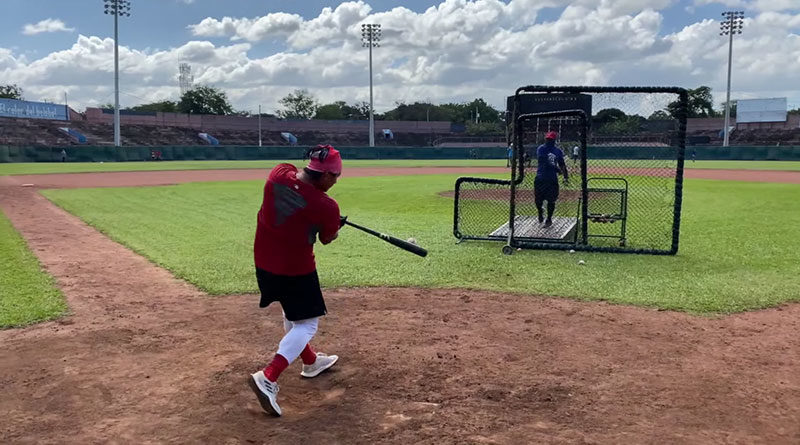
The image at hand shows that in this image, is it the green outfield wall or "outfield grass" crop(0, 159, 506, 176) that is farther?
the green outfield wall

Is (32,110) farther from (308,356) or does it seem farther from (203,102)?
(308,356)

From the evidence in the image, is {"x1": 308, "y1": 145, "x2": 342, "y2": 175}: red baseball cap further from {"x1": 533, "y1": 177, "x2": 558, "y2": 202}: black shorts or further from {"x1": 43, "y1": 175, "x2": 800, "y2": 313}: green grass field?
{"x1": 533, "y1": 177, "x2": 558, "y2": 202}: black shorts

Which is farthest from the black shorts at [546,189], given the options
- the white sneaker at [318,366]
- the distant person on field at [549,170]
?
the white sneaker at [318,366]

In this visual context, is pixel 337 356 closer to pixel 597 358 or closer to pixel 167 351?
pixel 167 351

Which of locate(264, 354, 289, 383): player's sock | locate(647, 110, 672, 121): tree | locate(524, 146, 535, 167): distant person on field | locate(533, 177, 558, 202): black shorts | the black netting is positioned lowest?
locate(264, 354, 289, 383): player's sock

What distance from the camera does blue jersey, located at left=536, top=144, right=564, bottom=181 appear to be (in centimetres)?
1073

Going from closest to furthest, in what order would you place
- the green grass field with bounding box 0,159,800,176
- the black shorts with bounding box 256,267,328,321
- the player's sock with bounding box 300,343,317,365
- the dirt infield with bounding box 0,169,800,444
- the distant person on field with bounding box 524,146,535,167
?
the dirt infield with bounding box 0,169,800,444
the black shorts with bounding box 256,267,328,321
the player's sock with bounding box 300,343,317,365
the distant person on field with bounding box 524,146,535,167
the green grass field with bounding box 0,159,800,176

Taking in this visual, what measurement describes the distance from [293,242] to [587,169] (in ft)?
23.7

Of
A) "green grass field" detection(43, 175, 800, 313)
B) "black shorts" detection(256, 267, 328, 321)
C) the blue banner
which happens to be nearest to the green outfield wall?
the blue banner

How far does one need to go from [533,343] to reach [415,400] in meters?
1.62

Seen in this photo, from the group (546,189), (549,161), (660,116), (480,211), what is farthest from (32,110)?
(660,116)

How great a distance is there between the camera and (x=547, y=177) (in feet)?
35.7

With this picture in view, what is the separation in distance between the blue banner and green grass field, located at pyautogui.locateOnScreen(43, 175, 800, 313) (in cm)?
5705

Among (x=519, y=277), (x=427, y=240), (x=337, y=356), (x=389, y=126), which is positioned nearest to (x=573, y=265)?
(x=519, y=277)
